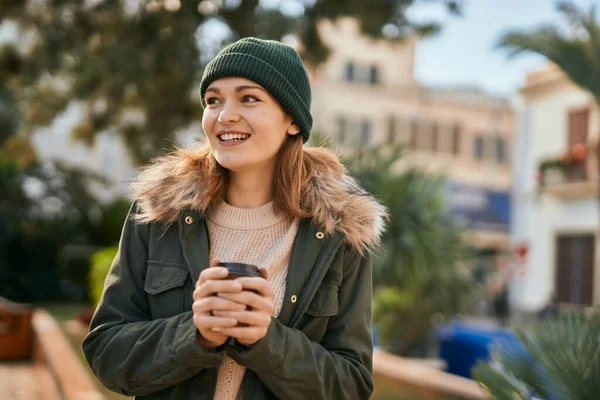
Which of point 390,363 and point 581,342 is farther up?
point 581,342

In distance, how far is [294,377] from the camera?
1.82 metres

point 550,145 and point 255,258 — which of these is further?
point 550,145

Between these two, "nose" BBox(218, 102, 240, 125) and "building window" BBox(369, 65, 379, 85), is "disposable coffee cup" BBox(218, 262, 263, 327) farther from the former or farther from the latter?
"building window" BBox(369, 65, 379, 85)

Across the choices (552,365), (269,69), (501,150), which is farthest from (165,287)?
(501,150)

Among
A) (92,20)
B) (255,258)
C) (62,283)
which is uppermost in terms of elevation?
(92,20)

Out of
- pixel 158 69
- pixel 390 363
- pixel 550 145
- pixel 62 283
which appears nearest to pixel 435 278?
pixel 390 363

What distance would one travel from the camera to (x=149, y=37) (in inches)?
371

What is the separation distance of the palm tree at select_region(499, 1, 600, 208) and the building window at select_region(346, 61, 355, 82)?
3138 centimetres

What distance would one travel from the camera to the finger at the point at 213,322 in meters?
1.66

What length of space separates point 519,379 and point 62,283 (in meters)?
19.0

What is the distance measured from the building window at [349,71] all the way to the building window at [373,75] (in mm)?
1001

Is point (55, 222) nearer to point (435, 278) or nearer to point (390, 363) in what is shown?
point (435, 278)

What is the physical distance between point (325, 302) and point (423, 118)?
→ 127 ft

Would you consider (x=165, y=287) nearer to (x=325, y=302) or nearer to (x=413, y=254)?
(x=325, y=302)
